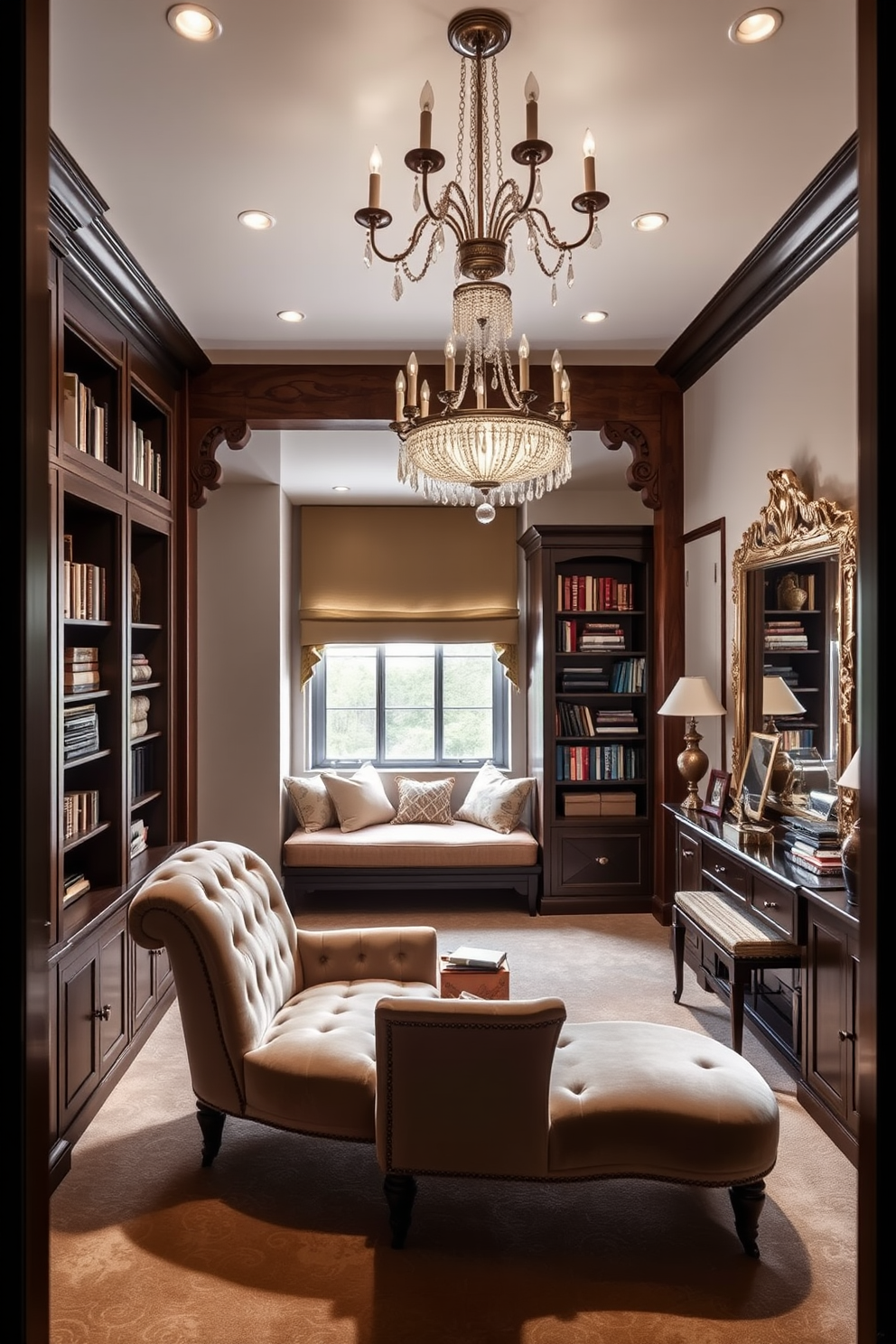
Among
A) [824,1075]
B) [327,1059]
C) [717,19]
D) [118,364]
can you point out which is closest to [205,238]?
[118,364]

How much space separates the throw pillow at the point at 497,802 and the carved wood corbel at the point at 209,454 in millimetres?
2763

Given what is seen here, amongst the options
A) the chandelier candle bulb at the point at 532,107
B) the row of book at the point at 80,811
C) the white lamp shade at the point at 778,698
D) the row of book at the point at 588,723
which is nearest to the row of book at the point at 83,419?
the row of book at the point at 80,811

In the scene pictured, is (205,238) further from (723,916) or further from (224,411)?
(723,916)

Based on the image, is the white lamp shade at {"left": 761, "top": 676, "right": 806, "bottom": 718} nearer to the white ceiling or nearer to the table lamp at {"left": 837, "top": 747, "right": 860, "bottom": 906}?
the table lamp at {"left": 837, "top": 747, "right": 860, "bottom": 906}

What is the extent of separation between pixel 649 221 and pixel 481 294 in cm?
118

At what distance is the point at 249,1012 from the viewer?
94.4 inches

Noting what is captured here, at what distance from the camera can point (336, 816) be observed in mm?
6105

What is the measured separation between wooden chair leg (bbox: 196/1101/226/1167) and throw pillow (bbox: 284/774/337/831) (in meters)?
3.41

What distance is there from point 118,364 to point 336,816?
11.5 ft

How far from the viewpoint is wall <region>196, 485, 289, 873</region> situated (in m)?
5.73

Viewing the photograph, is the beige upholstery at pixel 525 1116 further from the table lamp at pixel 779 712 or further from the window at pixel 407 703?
the window at pixel 407 703

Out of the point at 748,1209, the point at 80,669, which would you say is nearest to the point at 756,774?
the point at 748,1209

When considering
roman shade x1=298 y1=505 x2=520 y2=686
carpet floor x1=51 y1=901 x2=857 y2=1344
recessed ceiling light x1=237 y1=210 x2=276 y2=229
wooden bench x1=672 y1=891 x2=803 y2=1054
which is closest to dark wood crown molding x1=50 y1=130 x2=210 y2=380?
recessed ceiling light x1=237 y1=210 x2=276 y2=229

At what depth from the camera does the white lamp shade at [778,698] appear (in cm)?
332
